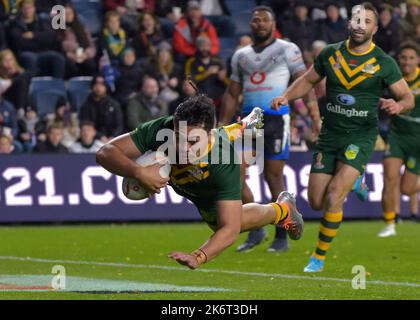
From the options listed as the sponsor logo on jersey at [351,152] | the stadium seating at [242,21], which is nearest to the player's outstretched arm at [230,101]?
the sponsor logo on jersey at [351,152]

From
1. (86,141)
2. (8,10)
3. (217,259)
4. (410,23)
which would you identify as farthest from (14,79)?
(217,259)

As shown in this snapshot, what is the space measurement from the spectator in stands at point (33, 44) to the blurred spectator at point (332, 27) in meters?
4.76

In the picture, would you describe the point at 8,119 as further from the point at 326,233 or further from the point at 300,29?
the point at 326,233

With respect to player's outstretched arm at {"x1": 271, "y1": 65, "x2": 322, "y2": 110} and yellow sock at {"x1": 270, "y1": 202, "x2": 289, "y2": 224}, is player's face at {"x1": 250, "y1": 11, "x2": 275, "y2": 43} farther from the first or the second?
yellow sock at {"x1": 270, "y1": 202, "x2": 289, "y2": 224}

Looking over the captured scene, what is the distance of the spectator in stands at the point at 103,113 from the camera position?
66.4 ft

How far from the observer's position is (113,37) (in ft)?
70.4

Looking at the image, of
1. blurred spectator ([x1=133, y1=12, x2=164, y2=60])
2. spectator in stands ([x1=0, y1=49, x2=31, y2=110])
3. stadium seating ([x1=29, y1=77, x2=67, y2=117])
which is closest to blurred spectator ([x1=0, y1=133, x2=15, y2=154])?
spectator in stands ([x1=0, y1=49, x2=31, y2=110])

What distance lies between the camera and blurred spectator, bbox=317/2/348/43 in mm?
22594

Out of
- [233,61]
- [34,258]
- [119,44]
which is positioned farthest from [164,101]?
[34,258]

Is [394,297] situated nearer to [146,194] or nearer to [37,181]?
[146,194]

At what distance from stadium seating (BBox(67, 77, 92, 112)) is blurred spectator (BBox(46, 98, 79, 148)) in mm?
501

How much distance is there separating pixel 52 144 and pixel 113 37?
276 cm

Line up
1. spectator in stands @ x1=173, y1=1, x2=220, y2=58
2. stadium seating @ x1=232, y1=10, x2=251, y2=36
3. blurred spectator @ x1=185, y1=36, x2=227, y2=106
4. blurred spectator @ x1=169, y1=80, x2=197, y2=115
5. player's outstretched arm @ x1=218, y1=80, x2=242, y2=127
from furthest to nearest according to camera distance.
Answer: stadium seating @ x1=232, y1=10, x2=251, y2=36 < spectator in stands @ x1=173, y1=1, x2=220, y2=58 < blurred spectator @ x1=185, y1=36, x2=227, y2=106 < blurred spectator @ x1=169, y1=80, x2=197, y2=115 < player's outstretched arm @ x1=218, y1=80, x2=242, y2=127

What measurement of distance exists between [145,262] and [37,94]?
8.08 m
